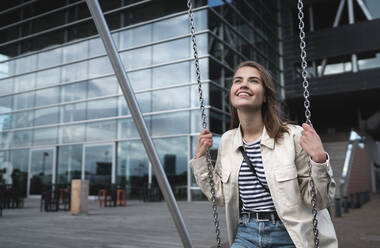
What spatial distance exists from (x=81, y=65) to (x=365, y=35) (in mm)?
17146

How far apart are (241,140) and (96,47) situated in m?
17.3

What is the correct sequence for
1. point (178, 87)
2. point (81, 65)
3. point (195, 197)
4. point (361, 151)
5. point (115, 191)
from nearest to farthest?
point (115, 191) < point (195, 197) < point (178, 87) < point (81, 65) < point (361, 151)

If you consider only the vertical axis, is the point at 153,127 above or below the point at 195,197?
above

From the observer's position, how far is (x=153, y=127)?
15.8m

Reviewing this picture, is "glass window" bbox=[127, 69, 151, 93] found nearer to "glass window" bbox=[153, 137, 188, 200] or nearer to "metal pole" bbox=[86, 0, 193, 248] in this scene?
"glass window" bbox=[153, 137, 188, 200]

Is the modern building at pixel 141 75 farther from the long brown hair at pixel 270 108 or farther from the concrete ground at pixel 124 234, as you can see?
the long brown hair at pixel 270 108

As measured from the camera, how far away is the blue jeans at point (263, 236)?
76.4 inches

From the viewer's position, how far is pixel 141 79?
1662 cm

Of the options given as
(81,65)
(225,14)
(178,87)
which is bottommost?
(178,87)

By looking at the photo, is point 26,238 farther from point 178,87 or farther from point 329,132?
point 329,132

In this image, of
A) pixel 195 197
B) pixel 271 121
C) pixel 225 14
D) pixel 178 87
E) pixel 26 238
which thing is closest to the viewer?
pixel 271 121

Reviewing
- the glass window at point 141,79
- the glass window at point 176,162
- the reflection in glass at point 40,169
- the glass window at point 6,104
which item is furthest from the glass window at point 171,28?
the glass window at point 6,104

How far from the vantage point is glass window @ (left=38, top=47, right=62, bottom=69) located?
757 inches

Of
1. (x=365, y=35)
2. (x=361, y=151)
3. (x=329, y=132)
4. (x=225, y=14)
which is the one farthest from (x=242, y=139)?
(x=329, y=132)
